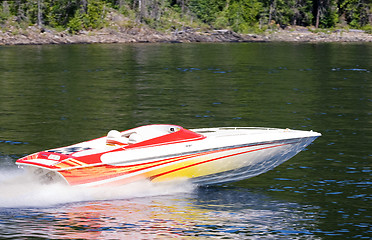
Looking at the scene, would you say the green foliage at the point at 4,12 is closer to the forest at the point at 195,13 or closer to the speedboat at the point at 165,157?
the forest at the point at 195,13

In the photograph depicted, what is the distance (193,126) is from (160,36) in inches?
2638

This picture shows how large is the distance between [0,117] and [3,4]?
67.6 metres

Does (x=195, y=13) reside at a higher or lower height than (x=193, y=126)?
higher

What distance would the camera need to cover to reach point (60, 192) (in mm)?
14141

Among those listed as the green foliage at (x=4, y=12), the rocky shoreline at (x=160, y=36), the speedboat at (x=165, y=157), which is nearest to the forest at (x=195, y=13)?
the green foliage at (x=4, y=12)

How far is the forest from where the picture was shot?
88500 mm

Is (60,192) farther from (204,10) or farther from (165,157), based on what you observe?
(204,10)

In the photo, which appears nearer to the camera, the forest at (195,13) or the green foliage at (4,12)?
the green foliage at (4,12)

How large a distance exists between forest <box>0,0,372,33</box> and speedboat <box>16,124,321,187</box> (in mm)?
73723

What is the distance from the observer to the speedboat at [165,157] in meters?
14.2

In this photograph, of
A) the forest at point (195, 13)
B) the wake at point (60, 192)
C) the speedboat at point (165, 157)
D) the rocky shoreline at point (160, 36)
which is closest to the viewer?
the wake at point (60, 192)

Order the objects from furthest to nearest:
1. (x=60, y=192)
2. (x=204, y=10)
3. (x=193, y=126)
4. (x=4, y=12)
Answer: (x=204, y=10) → (x=4, y=12) → (x=193, y=126) → (x=60, y=192)

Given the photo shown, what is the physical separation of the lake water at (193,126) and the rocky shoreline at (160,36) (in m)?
30.8

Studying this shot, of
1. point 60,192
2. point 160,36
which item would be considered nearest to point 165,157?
point 60,192
